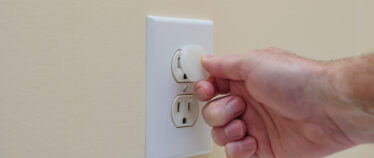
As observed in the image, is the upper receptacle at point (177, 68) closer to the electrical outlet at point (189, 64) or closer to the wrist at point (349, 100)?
the electrical outlet at point (189, 64)

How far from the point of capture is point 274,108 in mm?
461

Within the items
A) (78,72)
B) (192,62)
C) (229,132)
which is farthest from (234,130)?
(78,72)

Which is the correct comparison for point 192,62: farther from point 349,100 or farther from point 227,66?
point 349,100

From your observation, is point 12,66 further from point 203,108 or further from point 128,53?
point 203,108

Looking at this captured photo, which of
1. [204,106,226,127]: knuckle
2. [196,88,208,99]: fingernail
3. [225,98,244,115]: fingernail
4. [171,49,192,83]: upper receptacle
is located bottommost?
[204,106,226,127]: knuckle

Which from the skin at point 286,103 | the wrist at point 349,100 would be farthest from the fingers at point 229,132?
the wrist at point 349,100

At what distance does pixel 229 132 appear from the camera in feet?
1.54

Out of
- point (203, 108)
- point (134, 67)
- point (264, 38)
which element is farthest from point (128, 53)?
point (264, 38)

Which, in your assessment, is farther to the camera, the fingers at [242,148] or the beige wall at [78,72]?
the fingers at [242,148]

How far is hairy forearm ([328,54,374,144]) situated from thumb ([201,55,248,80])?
4.1 inches

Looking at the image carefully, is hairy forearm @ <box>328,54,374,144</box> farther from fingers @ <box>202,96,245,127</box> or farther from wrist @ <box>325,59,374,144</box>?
fingers @ <box>202,96,245,127</box>

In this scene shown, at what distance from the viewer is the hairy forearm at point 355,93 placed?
397 millimetres

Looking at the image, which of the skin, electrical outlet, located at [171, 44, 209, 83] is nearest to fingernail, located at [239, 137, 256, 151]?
the skin

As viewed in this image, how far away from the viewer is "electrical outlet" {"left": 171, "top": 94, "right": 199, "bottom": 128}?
1.51 feet
